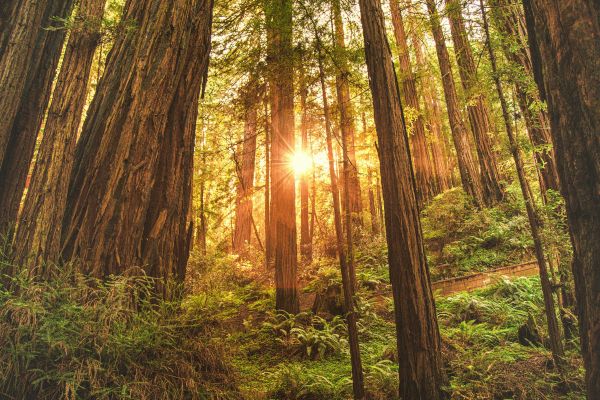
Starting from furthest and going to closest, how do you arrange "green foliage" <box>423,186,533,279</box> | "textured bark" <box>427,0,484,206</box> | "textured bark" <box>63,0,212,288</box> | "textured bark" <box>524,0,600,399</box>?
"textured bark" <box>427,0,484,206</box>
"green foliage" <box>423,186,533,279</box>
"textured bark" <box>63,0,212,288</box>
"textured bark" <box>524,0,600,399</box>

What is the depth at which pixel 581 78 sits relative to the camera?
1.74 meters

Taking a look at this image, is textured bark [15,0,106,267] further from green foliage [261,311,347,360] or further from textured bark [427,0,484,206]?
textured bark [427,0,484,206]

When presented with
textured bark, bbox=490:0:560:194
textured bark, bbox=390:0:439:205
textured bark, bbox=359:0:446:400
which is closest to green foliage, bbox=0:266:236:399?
textured bark, bbox=359:0:446:400

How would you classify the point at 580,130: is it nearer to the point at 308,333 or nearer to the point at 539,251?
the point at 539,251

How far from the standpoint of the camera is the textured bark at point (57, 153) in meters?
3.47

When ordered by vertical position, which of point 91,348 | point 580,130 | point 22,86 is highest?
point 22,86

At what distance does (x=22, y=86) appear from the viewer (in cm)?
449

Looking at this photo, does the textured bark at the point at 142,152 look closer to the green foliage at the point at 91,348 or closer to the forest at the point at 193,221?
the forest at the point at 193,221

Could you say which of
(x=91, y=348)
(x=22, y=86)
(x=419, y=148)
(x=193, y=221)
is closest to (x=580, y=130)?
(x=91, y=348)

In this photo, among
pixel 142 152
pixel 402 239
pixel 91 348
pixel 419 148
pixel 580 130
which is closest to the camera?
pixel 580 130

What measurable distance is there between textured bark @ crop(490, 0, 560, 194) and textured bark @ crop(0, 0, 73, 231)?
5.72 metres

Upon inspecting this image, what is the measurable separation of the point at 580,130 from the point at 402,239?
107 inches

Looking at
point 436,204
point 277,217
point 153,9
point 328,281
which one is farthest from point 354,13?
point 436,204

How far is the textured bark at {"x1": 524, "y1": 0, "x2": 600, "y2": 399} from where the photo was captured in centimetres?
172
